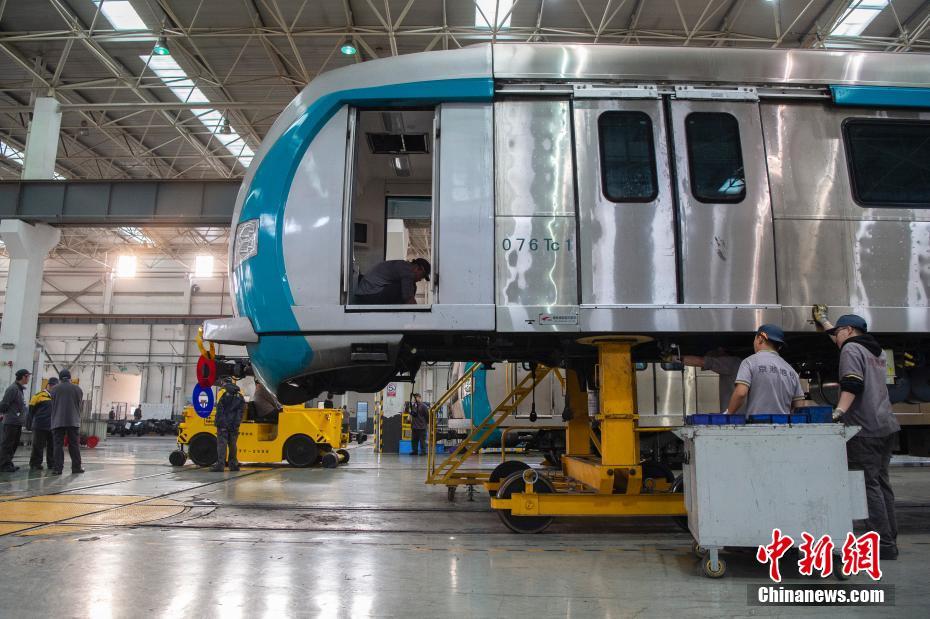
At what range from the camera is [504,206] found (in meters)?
4.22

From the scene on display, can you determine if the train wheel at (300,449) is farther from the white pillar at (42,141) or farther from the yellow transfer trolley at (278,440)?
the white pillar at (42,141)

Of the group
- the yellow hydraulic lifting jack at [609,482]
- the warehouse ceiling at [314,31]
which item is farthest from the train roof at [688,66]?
the warehouse ceiling at [314,31]

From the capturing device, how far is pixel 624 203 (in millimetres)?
4246

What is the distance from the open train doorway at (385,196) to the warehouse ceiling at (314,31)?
10.6 metres

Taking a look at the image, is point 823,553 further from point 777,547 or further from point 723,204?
point 723,204

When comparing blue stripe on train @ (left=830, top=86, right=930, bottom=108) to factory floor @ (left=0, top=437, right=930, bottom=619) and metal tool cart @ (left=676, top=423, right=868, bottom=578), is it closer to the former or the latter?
metal tool cart @ (left=676, top=423, right=868, bottom=578)

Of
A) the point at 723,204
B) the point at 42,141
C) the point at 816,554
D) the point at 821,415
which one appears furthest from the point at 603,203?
the point at 42,141

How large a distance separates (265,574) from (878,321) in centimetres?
445

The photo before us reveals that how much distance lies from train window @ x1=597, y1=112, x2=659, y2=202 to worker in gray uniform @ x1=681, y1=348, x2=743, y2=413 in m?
1.35

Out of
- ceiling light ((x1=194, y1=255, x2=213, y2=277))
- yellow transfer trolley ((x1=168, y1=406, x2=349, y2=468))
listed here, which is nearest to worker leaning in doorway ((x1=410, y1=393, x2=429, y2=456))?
yellow transfer trolley ((x1=168, y1=406, x2=349, y2=468))

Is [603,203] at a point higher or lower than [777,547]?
higher

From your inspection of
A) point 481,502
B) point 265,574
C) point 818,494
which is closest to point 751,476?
point 818,494

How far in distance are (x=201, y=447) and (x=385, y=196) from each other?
752cm

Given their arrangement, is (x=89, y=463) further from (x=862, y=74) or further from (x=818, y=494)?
(x=862, y=74)
